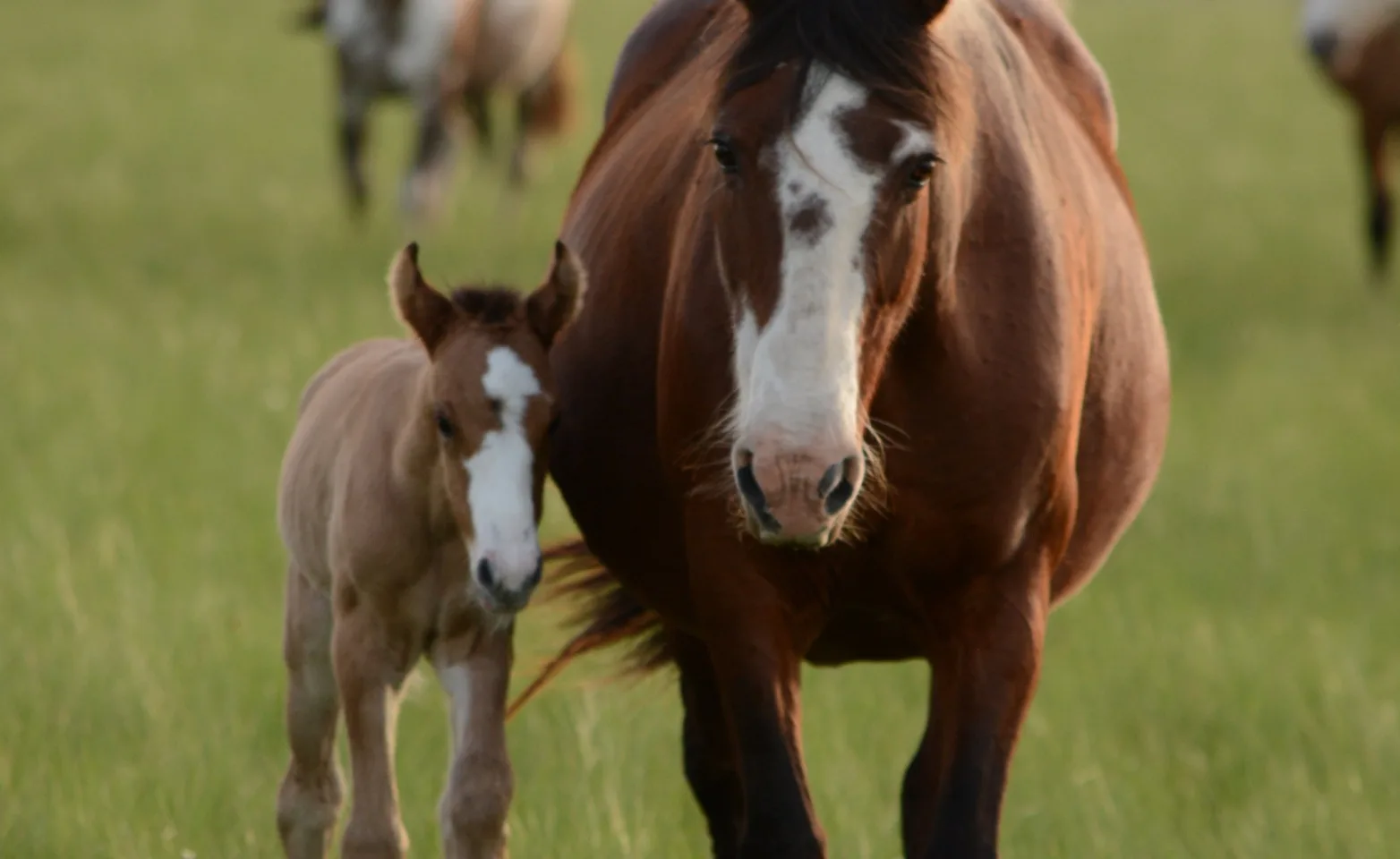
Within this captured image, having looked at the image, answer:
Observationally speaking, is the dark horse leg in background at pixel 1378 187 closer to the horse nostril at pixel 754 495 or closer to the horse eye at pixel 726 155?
the horse eye at pixel 726 155

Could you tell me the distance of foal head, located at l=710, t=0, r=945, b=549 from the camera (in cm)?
312

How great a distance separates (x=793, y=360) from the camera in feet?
10.3

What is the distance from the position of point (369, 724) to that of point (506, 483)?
543 mm

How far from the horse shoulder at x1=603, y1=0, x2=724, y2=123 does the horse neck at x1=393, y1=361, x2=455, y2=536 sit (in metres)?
1.32

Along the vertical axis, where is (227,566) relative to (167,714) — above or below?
below

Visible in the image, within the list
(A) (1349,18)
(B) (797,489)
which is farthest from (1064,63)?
(A) (1349,18)

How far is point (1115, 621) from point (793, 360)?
3.89 metres

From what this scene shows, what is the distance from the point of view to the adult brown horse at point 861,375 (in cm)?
328

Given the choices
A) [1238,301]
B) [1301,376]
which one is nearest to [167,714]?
[1301,376]

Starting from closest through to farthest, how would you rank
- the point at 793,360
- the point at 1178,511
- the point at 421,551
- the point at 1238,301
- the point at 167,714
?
the point at 793,360
the point at 421,551
the point at 167,714
the point at 1178,511
the point at 1238,301

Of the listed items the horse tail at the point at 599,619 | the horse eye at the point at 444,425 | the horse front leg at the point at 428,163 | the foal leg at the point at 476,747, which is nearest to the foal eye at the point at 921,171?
the horse eye at the point at 444,425

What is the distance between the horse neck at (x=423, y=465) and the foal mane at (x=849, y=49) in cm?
91

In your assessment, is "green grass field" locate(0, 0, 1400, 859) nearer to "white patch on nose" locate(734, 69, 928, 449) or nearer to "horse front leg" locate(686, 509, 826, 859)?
"horse front leg" locate(686, 509, 826, 859)

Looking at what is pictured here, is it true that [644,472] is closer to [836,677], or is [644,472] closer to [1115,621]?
[836,677]
